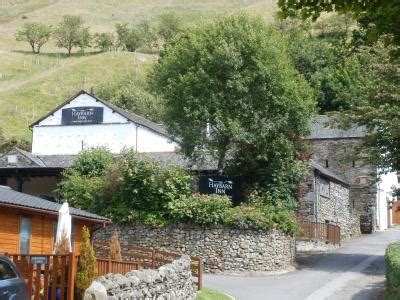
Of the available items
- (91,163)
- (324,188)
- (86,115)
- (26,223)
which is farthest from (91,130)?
(26,223)

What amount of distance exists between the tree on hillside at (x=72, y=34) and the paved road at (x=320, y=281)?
8578 centimetres

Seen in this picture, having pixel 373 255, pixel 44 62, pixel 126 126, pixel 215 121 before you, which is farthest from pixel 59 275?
pixel 44 62

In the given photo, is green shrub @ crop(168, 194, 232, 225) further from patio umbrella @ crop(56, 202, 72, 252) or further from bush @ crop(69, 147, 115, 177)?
patio umbrella @ crop(56, 202, 72, 252)

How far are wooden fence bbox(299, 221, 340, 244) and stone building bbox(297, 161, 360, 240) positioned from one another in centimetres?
113

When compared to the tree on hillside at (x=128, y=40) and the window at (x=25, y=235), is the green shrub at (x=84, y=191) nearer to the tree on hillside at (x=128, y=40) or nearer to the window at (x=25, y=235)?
the window at (x=25, y=235)

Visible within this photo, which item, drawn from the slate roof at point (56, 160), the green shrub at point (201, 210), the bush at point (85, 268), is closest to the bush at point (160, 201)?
the green shrub at point (201, 210)

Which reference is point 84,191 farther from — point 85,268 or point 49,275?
point 49,275

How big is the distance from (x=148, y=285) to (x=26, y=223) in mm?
5552

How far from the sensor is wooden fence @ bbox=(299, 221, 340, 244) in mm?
32744

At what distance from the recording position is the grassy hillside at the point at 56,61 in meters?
78.3

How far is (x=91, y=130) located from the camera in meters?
45.3

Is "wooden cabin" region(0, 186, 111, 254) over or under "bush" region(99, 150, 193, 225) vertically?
under

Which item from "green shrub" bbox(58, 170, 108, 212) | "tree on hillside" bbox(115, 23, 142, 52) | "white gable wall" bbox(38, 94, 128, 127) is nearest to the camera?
"green shrub" bbox(58, 170, 108, 212)

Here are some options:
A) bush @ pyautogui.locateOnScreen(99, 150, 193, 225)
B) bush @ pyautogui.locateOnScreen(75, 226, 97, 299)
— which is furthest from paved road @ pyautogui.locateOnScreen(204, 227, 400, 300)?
bush @ pyautogui.locateOnScreen(75, 226, 97, 299)
